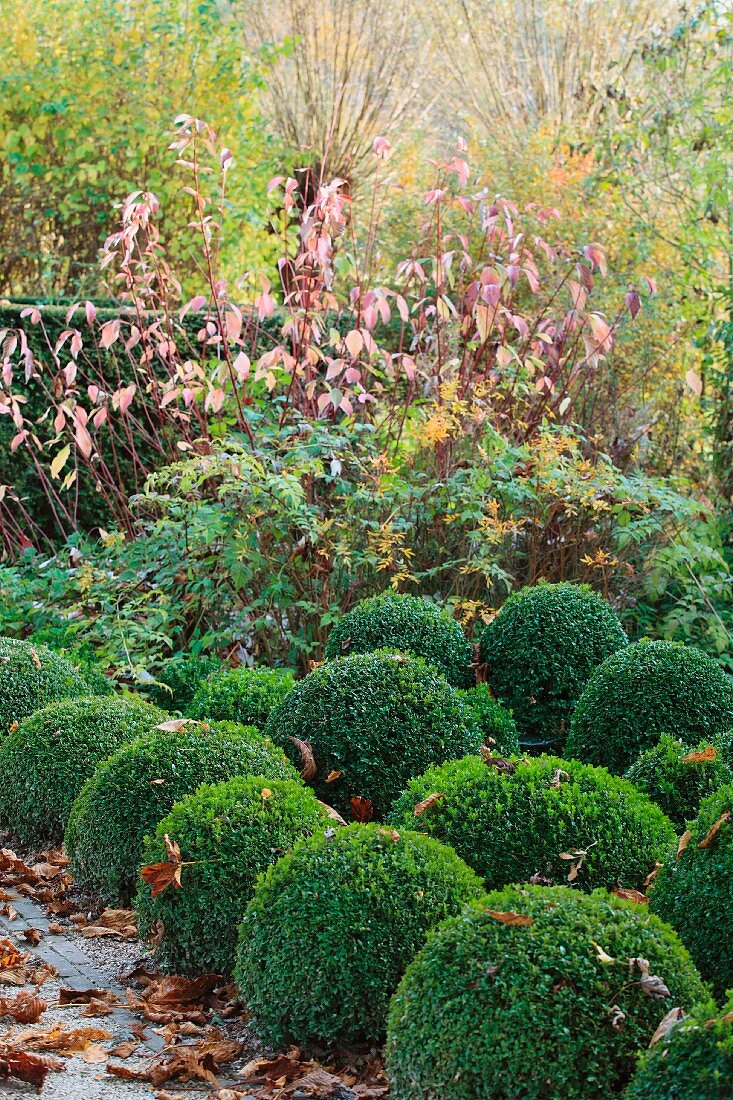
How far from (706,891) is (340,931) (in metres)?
0.73

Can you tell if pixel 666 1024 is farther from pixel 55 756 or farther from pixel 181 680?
pixel 181 680

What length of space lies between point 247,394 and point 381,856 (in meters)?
3.55

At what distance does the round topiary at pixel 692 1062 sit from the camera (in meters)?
1.71

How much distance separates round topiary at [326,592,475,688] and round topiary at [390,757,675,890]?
1151 mm

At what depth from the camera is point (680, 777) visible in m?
3.13

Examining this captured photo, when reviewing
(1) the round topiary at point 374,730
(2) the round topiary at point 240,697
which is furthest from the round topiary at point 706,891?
(2) the round topiary at point 240,697

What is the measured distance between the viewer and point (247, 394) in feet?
18.9

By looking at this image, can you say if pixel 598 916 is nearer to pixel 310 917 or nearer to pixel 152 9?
pixel 310 917

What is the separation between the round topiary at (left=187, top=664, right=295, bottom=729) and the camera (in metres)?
3.99

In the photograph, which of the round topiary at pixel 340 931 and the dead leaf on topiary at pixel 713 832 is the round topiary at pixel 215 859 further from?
the dead leaf on topiary at pixel 713 832

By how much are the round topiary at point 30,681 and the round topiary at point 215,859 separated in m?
1.46

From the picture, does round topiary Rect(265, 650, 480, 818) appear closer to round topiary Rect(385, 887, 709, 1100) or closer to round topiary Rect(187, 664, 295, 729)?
round topiary Rect(187, 664, 295, 729)

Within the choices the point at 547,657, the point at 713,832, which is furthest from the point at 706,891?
the point at 547,657

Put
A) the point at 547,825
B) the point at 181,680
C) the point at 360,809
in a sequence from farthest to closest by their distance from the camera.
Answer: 1. the point at 181,680
2. the point at 360,809
3. the point at 547,825
